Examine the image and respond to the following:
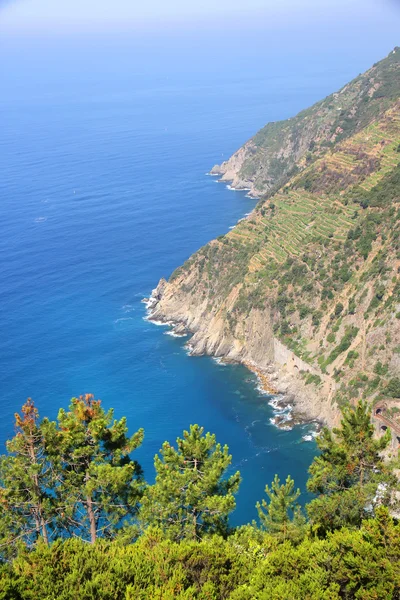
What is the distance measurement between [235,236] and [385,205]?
934 inches

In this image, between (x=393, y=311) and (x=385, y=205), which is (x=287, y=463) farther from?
(x=385, y=205)

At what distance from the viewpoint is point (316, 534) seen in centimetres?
2473

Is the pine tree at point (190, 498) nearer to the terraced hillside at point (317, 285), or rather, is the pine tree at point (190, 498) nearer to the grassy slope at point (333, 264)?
the terraced hillside at point (317, 285)

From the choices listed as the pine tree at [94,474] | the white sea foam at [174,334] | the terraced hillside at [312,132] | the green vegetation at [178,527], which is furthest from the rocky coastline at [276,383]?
the pine tree at [94,474]

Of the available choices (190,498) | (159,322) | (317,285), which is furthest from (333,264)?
(190,498)

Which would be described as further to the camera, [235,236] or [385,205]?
[235,236]

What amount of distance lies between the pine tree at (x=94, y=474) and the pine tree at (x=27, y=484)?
64 cm

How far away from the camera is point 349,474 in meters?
28.4

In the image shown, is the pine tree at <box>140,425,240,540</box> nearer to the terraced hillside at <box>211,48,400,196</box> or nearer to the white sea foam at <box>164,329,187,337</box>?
the white sea foam at <box>164,329,187,337</box>

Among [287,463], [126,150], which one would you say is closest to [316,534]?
[287,463]

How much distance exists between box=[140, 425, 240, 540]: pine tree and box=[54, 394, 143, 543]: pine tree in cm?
111

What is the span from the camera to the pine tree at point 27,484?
2562 centimetres

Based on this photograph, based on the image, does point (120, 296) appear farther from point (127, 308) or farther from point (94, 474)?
point (94, 474)

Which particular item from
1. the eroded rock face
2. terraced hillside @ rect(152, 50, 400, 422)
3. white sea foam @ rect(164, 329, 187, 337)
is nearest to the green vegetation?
terraced hillside @ rect(152, 50, 400, 422)
